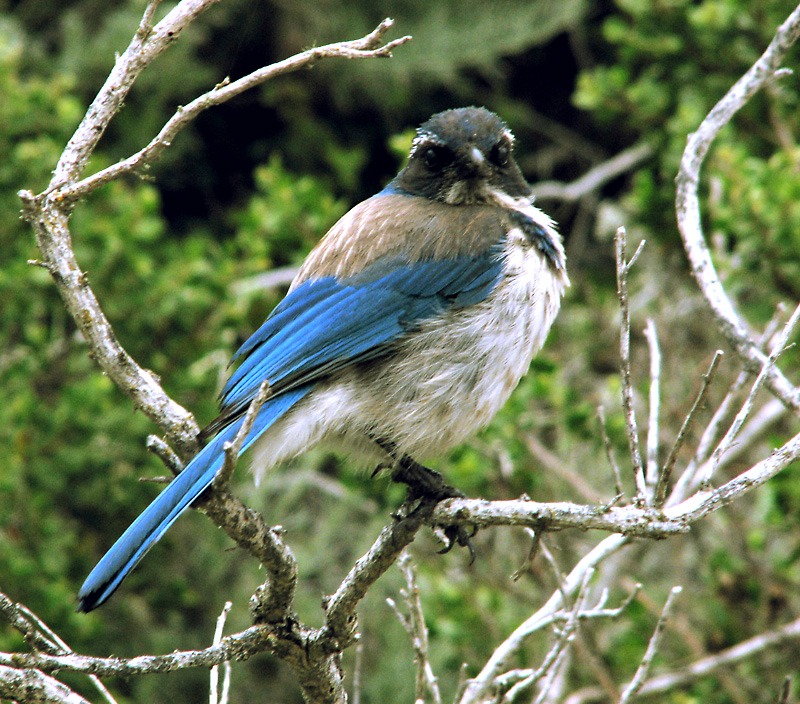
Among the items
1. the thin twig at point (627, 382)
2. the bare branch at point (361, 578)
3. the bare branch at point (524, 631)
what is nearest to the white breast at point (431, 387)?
the bare branch at point (361, 578)

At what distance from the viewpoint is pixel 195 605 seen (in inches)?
219

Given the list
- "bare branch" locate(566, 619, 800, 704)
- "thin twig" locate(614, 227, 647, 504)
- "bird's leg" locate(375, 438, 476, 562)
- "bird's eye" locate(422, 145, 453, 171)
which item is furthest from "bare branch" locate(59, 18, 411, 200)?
"bare branch" locate(566, 619, 800, 704)

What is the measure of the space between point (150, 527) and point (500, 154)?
201 centimetres

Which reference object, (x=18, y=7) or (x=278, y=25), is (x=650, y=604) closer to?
(x=278, y=25)

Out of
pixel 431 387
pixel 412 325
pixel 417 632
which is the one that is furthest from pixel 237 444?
pixel 412 325

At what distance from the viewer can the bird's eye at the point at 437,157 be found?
12.3ft

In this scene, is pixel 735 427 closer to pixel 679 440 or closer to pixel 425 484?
pixel 679 440

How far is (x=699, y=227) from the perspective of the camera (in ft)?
10.3

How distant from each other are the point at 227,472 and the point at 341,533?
4.11m

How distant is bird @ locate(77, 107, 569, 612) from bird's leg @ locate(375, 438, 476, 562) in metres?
0.01

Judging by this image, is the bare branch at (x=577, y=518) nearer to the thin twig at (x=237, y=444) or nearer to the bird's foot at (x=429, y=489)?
the bird's foot at (x=429, y=489)

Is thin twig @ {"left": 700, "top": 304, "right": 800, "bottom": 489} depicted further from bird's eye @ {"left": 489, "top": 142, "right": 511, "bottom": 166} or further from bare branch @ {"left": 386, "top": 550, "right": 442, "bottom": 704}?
bird's eye @ {"left": 489, "top": 142, "right": 511, "bottom": 166}

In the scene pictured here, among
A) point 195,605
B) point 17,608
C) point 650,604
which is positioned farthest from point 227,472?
point 195,605

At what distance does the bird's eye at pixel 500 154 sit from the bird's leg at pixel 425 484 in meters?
1.21
